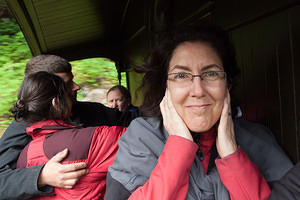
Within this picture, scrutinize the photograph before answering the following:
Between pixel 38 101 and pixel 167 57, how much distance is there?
857mm

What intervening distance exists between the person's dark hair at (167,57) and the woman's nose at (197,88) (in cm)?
23

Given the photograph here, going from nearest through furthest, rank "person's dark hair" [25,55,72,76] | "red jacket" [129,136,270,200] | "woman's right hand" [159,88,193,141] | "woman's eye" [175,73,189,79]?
"red jacket" [129,136,270,200]
"woman's right hand" [159,88,193,141]
"woman's eye" [175,73,189,79]
"person's dark hair" [25,55,72,76]

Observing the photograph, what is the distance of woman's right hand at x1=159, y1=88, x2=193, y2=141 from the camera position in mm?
1125

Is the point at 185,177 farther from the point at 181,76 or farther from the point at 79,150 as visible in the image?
the point at 79,150

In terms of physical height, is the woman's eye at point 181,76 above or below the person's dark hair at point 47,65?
below

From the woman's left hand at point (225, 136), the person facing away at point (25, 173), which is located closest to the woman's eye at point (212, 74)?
the woman's left hand at point (225, 136)

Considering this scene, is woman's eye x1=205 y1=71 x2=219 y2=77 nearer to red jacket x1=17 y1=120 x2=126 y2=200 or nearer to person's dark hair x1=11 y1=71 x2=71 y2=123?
red jacket x1=17 y1=120 x2=126 y2=200

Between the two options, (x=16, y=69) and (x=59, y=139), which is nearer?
(x=59, y=139)

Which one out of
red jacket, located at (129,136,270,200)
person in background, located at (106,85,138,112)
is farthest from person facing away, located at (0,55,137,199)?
person in background, located at (106,85,138,112)

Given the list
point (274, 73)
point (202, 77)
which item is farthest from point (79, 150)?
point (274, 73)

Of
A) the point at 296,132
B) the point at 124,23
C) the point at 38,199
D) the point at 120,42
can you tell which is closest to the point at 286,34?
the point at 296,132

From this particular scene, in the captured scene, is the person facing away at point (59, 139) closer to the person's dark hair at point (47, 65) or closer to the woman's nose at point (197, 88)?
the person's dark hair at point (47, 65)

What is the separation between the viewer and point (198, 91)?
116 centimetres

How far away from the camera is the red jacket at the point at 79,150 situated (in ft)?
4.64
